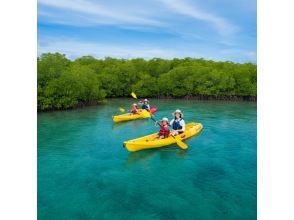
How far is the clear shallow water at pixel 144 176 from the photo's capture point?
10.8 feet

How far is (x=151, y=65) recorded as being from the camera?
16188 mm

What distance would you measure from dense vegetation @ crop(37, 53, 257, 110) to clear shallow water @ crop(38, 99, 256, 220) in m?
3.26

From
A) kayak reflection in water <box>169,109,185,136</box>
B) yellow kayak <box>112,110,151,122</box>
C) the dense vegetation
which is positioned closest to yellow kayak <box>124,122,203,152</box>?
kayak reflection in water <box>169,109,185,136</box>

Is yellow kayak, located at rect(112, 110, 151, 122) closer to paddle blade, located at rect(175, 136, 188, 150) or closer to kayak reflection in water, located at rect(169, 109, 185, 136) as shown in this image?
kayak reflection in water, located at rect(169, 109, 185, 136)

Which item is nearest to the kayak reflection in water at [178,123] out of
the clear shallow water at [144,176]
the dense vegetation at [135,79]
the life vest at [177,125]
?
the life vest at [177,125]

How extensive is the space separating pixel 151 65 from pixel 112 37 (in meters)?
11.9

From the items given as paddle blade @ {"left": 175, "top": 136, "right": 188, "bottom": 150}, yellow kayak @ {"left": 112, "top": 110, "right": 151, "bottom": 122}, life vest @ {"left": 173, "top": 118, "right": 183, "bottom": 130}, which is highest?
yellow kayak @ {"left": 112, "top": 110, "right": 151, "bottom": 122}

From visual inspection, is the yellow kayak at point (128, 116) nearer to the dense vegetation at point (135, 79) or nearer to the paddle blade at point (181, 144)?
the dense vegetation at point (135, 79)

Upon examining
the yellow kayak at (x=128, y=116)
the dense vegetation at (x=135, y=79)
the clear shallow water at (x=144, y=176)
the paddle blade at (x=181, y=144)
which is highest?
the dense vegetation at (x=135, y=79)

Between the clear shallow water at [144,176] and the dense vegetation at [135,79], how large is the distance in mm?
3262

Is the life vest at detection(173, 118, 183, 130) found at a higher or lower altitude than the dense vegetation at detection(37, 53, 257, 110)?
lower

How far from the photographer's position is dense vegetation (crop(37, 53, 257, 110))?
10047 mm
